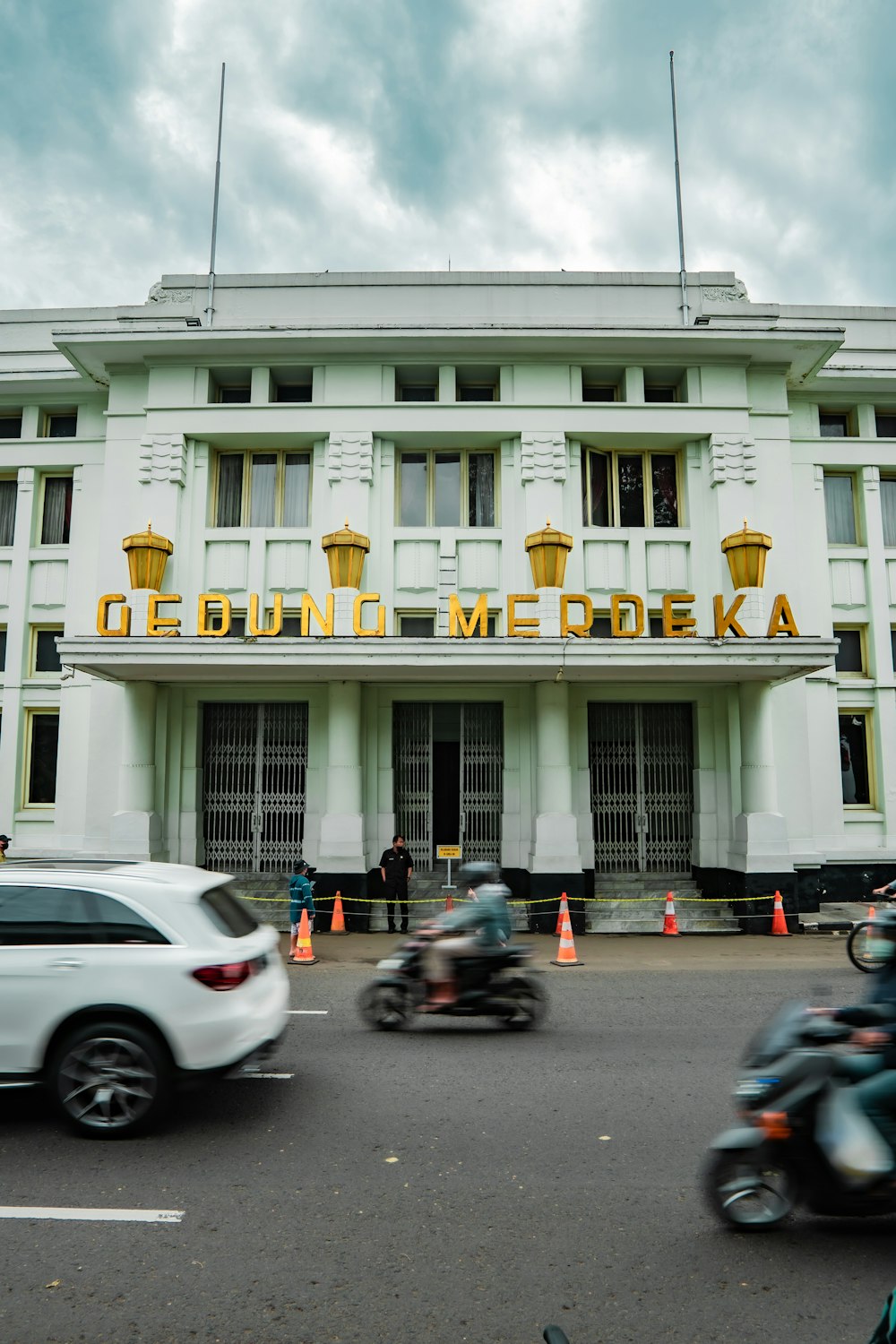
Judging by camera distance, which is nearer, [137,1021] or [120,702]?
[137,1021]

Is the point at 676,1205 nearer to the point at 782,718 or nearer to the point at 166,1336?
the point at 166,1336

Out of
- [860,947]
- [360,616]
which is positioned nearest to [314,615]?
[360,616]

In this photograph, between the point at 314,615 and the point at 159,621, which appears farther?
the point at 314,615

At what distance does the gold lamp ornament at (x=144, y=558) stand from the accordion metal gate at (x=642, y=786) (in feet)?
29.9

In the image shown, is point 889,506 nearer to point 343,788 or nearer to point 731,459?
point 731,459

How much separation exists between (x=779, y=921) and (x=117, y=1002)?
12984mm

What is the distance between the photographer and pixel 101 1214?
4.80 m

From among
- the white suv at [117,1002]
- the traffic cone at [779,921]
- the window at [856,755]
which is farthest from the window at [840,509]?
the white suv at [117,1002]

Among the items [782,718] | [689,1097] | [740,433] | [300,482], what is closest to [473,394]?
[300,482]

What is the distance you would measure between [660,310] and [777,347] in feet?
10.1

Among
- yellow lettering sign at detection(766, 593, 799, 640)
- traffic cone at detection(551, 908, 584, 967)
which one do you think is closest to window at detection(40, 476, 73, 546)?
traffic cone at detection(551, 908, 584, 967)

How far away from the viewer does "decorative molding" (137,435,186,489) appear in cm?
1852

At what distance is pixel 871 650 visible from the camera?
19531mm

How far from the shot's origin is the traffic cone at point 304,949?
501 inches
